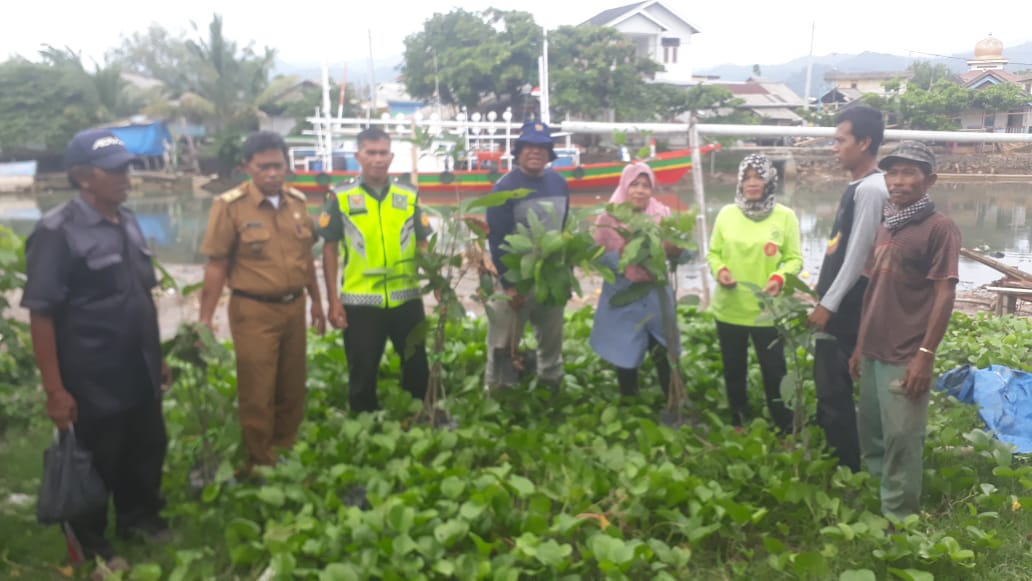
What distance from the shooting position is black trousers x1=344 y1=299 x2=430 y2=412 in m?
3.92

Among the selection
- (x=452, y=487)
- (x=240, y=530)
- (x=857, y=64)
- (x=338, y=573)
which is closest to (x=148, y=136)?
(x=857, y=64)

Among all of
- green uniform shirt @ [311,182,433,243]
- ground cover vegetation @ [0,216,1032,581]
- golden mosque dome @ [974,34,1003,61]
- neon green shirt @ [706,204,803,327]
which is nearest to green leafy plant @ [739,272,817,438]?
ground cover vegetation @ [0,216,1032,581]

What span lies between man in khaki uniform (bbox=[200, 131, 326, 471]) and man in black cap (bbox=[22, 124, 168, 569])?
342mm

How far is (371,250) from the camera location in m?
3.84

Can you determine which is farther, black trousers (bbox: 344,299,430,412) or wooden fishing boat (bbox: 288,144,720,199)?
wooden fishing boat (bbox: 288,144,720,199)

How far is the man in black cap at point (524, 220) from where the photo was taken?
13.9 ft

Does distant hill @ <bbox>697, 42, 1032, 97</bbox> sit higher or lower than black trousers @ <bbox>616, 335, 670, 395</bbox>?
higher

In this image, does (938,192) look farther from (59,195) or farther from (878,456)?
(59,195)

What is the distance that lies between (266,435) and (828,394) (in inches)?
103

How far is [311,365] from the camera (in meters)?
4.73

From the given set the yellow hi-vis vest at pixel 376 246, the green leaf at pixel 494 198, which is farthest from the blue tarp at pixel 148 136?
the green leaf at pixel 494 198

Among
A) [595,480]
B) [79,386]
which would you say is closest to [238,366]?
[79,386]

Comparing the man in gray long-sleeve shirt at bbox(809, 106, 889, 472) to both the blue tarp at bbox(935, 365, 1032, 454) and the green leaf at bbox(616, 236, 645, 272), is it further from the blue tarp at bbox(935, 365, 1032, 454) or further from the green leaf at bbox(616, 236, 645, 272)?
the blue tarp at bbox(935, 365, 1032, 454)

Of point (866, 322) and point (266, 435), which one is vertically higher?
point (866, 322)
